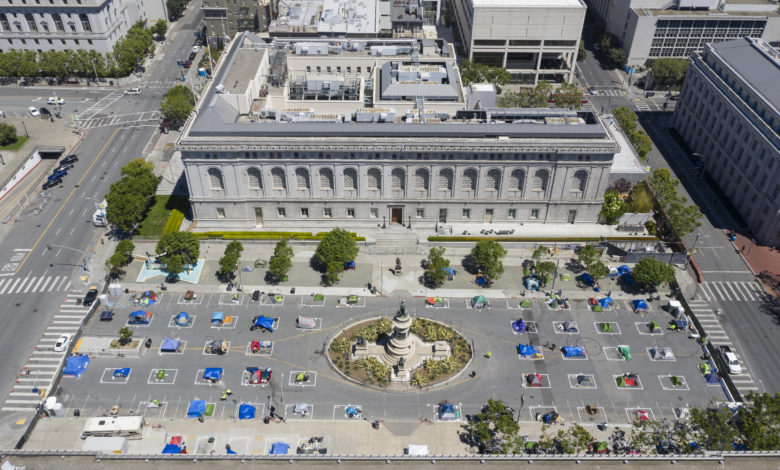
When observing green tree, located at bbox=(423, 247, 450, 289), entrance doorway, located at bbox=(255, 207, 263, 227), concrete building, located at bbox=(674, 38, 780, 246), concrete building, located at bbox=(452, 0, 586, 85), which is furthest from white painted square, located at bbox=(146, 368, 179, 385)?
concrete building, located at bbox=(452, 0, 586, 85)

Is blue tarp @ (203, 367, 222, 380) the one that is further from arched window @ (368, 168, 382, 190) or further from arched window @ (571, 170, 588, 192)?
arched window @ (571, 170, 588, 192)

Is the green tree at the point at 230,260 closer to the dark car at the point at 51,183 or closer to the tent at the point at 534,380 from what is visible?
the dark car at the point at 51,183

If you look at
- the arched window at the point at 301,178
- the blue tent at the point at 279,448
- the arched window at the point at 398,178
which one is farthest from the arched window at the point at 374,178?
the blue tent at the point at 279,448

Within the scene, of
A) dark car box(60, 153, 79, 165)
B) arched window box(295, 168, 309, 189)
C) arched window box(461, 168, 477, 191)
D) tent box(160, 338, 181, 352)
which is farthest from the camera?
dark car box(60, 153, 79, 165)

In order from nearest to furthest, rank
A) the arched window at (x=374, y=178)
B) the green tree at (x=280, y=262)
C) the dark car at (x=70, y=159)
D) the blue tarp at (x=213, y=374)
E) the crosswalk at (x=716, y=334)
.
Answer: the blue tarp at (x=213, y=374), the crosswalk at (x=716, y=334), the green tree at (x=280, y=262), the arched window at (x=374, y=178), the dark car at (x=70, y=159)

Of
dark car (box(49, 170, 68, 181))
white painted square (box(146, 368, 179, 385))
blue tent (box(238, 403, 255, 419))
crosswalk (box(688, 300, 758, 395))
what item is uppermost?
dark car (box(49, 170, 68, 181))

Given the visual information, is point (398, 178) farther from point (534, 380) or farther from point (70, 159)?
point (70, 159)

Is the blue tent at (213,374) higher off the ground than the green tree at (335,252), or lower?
lower

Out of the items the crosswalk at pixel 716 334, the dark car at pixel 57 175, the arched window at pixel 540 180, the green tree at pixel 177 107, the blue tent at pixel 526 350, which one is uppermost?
the arched window at pixel 540 180
